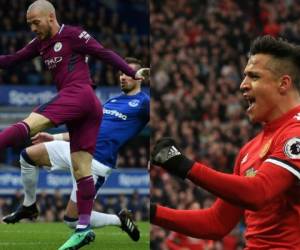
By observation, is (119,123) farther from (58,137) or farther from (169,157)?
(169,157)

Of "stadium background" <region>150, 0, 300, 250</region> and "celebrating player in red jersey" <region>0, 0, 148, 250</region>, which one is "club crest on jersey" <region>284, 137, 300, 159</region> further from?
"stadium background" <region>150, 0, 300, 250</region>

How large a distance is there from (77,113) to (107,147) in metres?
1.59

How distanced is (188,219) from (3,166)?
13.2m

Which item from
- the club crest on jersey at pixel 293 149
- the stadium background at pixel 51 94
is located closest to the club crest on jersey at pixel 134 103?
the club crest on jersey at pixel 293 149

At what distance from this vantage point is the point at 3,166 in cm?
1634

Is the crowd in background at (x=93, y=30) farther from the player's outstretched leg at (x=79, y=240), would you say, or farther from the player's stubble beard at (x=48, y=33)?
the player's outstretched leg at (x=79, y=240)

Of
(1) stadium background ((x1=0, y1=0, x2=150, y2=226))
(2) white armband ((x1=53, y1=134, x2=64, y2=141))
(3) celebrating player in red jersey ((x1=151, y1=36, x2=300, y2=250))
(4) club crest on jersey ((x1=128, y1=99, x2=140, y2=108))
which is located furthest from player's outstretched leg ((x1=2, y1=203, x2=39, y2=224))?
(1) stadium background ((x1=0, y1=0, x2=150, y2=226))

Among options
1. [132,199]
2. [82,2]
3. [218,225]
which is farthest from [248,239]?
[82,2]

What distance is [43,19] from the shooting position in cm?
562

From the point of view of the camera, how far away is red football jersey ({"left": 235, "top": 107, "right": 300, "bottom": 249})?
9.92ft

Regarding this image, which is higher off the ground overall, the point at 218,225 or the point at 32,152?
the point at 218,225

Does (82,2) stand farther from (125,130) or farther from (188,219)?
(188,219)

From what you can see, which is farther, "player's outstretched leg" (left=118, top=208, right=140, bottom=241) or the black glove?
"player's outstretched leg" (left=118, top=208, right=140, bottom=241)

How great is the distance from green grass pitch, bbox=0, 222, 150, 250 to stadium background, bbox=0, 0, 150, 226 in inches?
233
